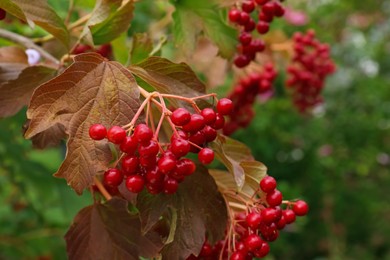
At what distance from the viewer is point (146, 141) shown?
0.78m

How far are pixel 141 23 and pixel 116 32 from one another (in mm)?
933

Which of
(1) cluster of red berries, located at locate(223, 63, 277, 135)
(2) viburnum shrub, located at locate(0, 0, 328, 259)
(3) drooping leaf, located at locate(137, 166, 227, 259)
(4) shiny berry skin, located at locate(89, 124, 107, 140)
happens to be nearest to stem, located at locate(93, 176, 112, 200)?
(2) viburnum shrub, located at locate(0, 0, 328, 259)

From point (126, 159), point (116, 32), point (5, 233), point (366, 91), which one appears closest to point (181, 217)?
point (126, 159)

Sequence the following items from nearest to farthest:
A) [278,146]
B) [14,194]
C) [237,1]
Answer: [237,1], [14,194], [278,146]

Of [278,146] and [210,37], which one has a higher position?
[210,37]

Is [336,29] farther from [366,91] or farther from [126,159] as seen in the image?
[126,159]

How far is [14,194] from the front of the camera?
2.71 m

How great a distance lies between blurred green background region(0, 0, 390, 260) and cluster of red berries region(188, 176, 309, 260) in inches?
67.9

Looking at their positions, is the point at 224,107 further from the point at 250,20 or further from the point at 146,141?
the point at 250,20

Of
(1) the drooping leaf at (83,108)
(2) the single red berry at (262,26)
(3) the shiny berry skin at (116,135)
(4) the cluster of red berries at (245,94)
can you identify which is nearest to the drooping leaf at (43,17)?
(1) the drooping leaf at (83,108)

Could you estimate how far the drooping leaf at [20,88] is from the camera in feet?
3.38

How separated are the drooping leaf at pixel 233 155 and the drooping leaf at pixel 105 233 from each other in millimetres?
184

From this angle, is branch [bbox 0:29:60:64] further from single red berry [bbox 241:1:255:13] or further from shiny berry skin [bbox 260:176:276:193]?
shiny berry skin [bbox 260:176:276:193]

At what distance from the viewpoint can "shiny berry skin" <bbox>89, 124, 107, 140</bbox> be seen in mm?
793
